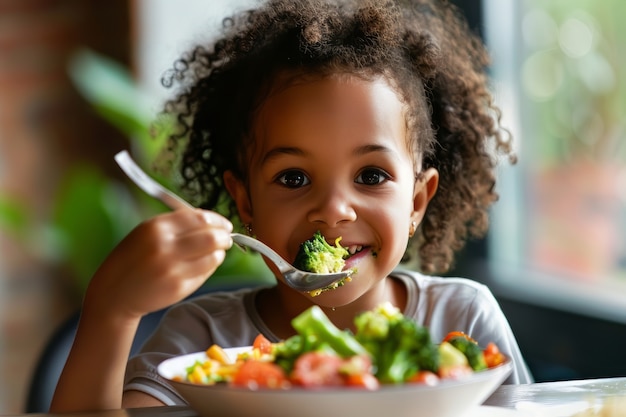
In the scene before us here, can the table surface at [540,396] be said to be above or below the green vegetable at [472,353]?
below

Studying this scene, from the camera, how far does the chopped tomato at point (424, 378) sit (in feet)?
2.42

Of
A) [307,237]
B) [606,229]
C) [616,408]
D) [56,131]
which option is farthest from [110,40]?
[616,408]

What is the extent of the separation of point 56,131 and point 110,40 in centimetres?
43

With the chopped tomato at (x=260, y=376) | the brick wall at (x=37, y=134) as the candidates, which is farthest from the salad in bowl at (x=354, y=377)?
the brick wall at (x=37, y=134)

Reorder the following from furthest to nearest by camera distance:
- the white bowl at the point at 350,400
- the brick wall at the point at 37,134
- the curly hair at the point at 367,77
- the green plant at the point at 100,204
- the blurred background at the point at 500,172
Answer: the brick wall at the point at 37,134, the green plant at the point at 100,204, the blurred background at the point at 500,172, the curly hair at the point at 367,77, the white bowl at the point at 350,400

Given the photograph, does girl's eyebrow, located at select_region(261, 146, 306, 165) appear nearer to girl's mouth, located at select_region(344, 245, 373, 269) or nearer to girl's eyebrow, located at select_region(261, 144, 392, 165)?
girl's eyebrow, located at select_region(261, 144, 392, 165)

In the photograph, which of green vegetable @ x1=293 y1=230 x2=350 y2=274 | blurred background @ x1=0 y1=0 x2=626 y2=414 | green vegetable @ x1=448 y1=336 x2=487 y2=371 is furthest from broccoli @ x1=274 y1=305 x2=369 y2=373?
blurred background @ x1=0 y1=0 x2=626 y2=414

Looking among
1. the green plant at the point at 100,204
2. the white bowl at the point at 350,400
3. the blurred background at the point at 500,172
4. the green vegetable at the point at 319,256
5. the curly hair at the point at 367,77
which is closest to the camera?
the white bowl at the point at 350,400

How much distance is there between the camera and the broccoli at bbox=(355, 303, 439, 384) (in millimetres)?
750

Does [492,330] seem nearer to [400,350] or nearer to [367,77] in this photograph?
[367,77]

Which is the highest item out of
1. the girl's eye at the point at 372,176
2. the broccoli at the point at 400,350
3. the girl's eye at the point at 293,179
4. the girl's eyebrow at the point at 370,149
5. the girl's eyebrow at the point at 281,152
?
the girl's eyebrow at the point at 370,149

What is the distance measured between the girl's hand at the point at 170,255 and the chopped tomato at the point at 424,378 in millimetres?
223

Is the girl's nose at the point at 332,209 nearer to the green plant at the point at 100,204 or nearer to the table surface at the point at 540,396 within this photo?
the table surface at the point at 540,396

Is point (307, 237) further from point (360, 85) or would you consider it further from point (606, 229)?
point (606, 229)
